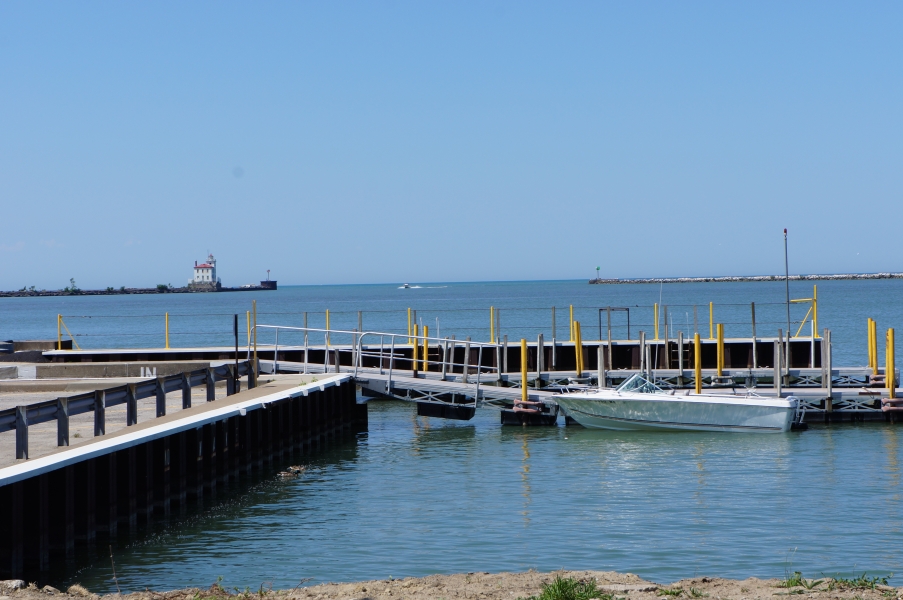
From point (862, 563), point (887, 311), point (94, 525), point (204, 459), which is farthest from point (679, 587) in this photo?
point (887, 311)

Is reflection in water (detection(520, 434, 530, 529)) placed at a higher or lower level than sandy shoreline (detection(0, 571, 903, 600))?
lower

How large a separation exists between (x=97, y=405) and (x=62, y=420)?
0.98 metres

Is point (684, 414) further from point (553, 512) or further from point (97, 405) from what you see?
point (97, 405)

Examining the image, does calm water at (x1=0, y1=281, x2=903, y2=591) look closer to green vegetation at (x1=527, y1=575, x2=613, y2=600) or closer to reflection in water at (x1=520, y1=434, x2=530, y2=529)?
reflection in water at (x1=520, y1=434, x2=530, y2=529)

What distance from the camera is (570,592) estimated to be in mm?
9000

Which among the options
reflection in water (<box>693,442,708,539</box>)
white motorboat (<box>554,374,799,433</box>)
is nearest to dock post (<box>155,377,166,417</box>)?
reflection in water (<box>693,442,708,539</box>)

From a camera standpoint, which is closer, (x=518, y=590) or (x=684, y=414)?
(x=518, y=590)

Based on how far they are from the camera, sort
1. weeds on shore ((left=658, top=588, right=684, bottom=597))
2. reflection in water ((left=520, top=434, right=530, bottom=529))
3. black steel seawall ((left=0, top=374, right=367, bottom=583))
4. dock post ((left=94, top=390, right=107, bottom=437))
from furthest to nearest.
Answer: reflection in water ((left=520, top=434, right=530, bottom=529)) → dock post ((left=94, top=390, right=107, bottom=437)) → black steel seawall ((left=0, top=374, right=367, bottom=583)) → weeds on shore ((left=658, top=588, right=684, bottom=597))

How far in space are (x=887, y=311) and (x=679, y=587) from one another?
10050cm

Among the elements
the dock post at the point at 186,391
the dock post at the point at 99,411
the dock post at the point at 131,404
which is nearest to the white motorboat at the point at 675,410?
the dock post at the point at 186,391

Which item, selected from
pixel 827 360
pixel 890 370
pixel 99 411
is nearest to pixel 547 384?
pixel 827 360

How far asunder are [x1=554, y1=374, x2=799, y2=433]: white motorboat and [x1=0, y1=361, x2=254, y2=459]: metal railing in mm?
8941

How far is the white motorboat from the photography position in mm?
24516

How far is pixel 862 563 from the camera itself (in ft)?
42.4
